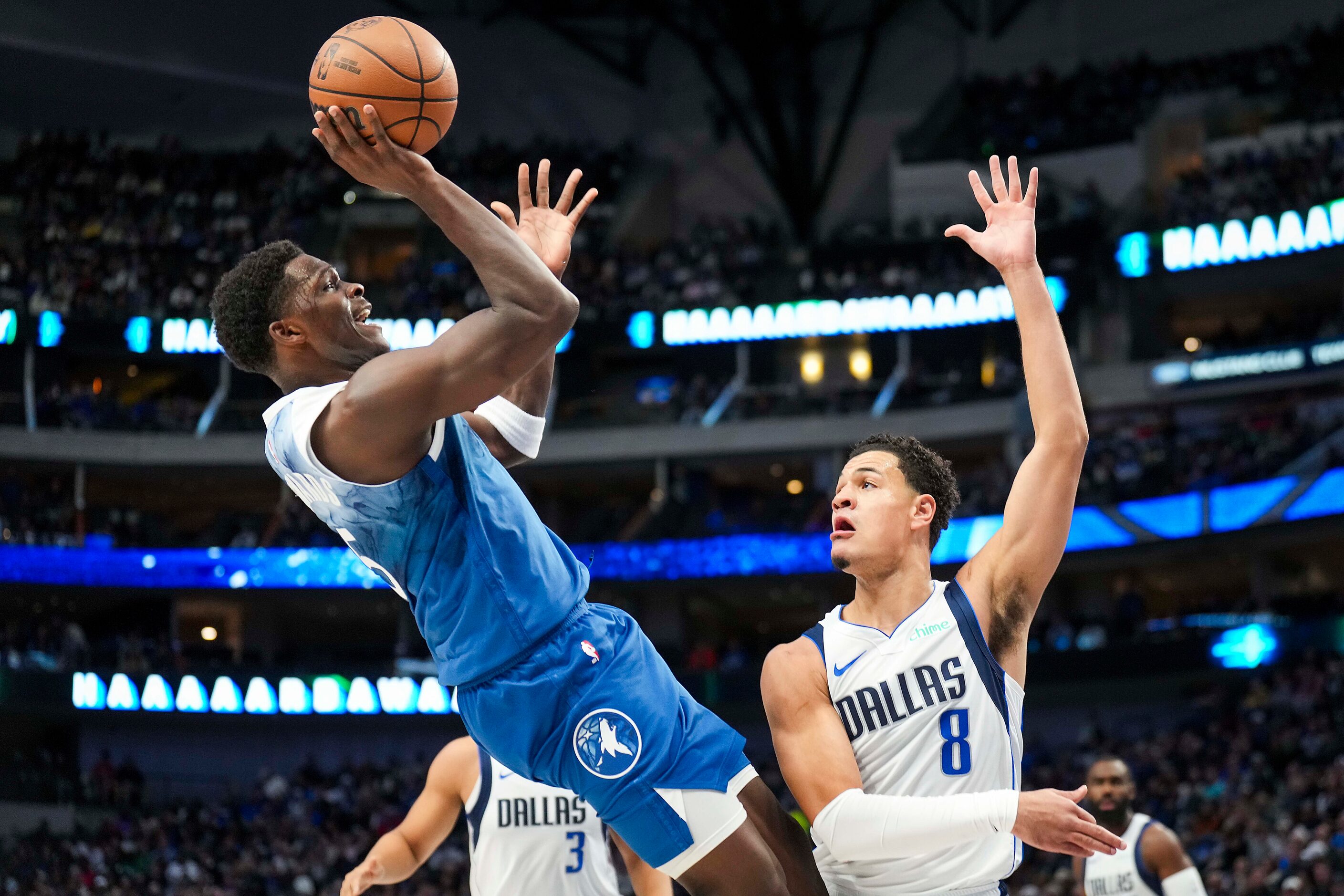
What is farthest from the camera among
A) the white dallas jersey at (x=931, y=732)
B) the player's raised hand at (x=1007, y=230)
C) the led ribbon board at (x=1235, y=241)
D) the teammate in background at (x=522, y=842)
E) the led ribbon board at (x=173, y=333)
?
the led ribbon board at (x=173, y=333)

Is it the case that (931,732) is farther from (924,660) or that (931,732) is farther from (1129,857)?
(1129,857)

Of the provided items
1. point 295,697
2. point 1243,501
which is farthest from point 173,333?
point 1243,501

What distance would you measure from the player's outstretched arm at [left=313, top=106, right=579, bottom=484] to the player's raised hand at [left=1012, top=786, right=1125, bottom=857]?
1.78 meters

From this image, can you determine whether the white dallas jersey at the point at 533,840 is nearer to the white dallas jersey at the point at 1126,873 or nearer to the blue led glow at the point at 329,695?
the white dallas jersey at the point at 1126,873

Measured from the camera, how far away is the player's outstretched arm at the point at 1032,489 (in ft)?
14.5

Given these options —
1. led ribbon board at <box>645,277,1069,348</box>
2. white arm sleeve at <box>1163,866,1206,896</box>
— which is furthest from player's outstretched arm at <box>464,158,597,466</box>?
A: led ribbon board at <box>645,277,1069,348</box>

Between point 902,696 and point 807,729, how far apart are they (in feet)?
1.01

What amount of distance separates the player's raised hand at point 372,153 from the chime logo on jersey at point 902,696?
2.01 m

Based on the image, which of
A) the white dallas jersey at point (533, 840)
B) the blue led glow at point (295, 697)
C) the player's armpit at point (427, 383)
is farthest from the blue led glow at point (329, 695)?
the player's armpit at point (427, 383)

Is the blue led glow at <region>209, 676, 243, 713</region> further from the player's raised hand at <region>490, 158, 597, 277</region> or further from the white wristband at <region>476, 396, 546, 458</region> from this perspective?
the white wristband at <region>476, 396, 546, 458</region>

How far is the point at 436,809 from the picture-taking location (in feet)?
23.9

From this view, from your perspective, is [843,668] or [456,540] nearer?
[456,540]

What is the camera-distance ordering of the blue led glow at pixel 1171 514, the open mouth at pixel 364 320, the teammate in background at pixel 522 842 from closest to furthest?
the open mouth at pixel 364 320, the teammate in background at pixel 522 842, the blue led glow at pixel 1171 514

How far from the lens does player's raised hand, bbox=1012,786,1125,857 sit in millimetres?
3654
